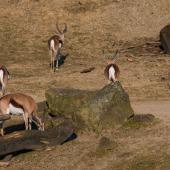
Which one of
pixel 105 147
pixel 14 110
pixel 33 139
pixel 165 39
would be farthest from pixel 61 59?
pixel 33 139

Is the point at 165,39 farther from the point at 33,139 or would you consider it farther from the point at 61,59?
the point at 33,139

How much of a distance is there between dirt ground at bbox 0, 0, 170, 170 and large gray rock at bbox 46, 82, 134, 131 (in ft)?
1.13

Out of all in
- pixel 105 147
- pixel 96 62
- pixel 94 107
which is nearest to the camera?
pixel 105 147

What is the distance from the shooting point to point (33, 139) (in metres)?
17.6

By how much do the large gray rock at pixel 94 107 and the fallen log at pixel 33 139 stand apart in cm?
91

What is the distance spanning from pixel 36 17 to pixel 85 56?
7.41 meters

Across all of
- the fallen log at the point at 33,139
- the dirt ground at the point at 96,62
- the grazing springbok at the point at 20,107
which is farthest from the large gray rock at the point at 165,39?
the fallen log at the point at 33,139

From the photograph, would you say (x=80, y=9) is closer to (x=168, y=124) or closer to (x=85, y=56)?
(x=85, y=56)

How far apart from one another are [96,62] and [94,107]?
13.2 m

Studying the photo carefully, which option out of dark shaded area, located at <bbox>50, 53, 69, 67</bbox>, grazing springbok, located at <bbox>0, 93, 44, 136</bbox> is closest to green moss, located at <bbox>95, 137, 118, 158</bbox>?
grazing springbok, located at <bbox>0, 93, 44, 136</bbox>

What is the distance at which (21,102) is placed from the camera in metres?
18.6

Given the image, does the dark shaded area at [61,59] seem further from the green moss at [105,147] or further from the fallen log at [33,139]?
the green moss at [105,147]

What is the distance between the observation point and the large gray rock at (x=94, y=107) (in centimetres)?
1922

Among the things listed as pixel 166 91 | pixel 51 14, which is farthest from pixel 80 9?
pixel 166 91
